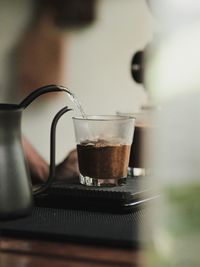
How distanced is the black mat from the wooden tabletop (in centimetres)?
1

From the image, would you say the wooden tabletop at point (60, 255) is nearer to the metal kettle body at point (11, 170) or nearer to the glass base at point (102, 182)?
the metal kettle body at point (11, 170)

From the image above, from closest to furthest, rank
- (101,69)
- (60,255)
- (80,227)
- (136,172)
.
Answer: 1. (60,255)
2. (80,227)
3. (136,172)
4. (101,69)

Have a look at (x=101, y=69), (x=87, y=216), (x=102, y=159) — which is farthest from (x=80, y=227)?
(x=101, y=69)

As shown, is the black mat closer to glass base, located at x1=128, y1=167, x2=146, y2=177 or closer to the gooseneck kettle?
the gooseneck kettle

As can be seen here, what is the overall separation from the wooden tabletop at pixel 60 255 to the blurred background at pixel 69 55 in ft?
2.45

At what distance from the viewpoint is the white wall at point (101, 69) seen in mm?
1554

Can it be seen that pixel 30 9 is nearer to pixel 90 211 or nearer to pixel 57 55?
pixel 57 55

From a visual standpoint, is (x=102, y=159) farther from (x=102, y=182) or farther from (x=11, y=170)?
(x=11, y=170)

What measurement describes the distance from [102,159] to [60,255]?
0.32 metres

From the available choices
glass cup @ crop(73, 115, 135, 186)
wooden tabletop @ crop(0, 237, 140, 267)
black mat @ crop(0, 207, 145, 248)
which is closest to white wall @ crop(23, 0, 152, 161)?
glass cup @ crop(73, 115, 135, 186)

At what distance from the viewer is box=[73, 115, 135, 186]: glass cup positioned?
1.11 metres

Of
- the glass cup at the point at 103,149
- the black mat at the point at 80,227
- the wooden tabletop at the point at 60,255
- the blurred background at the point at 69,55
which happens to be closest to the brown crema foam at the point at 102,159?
the glass cup at the point at 103,149

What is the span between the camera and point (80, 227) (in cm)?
91

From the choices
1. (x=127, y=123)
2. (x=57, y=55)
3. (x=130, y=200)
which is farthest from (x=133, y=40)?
(x=130, y=200)
